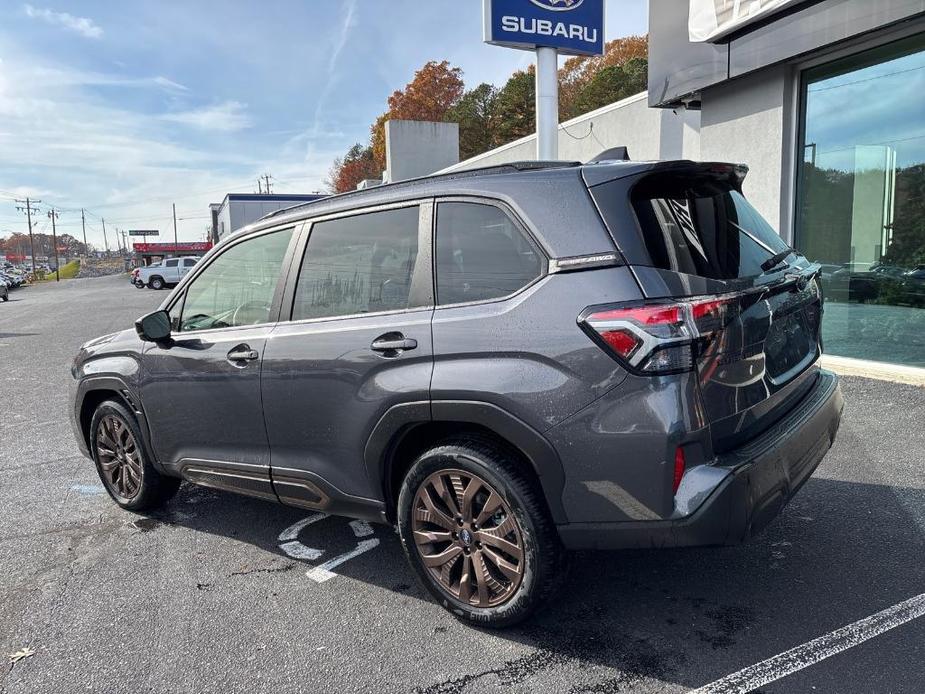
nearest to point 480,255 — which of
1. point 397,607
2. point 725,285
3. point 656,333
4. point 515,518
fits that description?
point 656,333

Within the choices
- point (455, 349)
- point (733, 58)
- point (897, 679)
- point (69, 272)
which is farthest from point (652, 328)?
point (69, 272)

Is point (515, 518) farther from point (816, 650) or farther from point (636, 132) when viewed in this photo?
point (636, 132)

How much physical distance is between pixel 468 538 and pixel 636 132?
426 inches

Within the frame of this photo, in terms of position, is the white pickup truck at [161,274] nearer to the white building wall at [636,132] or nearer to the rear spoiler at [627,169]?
the white building wall at [636,132]

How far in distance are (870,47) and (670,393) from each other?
6912 millimetres

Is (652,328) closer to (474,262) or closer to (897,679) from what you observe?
(474,262)

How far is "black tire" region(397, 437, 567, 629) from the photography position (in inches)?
106

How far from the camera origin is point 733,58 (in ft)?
27.2

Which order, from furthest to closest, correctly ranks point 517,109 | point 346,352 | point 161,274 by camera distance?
point 161,274 < point 517,109 < point 346,352

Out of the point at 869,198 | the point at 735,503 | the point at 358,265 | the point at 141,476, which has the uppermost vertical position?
the point at 869,198

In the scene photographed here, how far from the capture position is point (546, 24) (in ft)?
37.5

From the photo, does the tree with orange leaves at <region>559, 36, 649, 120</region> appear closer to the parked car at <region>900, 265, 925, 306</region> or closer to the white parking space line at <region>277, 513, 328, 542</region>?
the parked car at <region>900, 265, 925, 306</region>

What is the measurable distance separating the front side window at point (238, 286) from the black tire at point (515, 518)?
1253mm

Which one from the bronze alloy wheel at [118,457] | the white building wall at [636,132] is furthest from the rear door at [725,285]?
the white building wall at [636,132]
